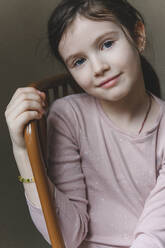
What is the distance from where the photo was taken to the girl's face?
2.66 feet

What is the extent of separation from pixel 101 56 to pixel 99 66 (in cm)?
3

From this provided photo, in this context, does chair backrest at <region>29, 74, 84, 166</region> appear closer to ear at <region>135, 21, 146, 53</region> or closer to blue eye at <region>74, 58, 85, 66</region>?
blue eye at <region>74, 58, 85, 66</region>

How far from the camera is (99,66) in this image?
812mm

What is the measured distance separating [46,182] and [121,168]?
295 mm

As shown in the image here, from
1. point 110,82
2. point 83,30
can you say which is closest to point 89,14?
point 83,30

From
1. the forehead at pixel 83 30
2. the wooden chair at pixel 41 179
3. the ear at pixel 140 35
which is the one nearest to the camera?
the wooden chair at pixel 41 179

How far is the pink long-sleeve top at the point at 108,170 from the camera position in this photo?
3.04 ft

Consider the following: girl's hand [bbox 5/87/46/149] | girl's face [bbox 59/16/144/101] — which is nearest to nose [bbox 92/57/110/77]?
girl's face [bbox 59/16/144/101]

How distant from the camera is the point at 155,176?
960 mm

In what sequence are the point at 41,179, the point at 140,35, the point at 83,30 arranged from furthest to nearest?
the point at 140,35
the point at 83,30
the point at 41,179

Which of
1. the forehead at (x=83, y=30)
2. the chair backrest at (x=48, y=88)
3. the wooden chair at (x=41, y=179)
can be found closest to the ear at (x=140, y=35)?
the forehead at (x=83, y=30)

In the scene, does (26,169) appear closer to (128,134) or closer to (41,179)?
(41,179)

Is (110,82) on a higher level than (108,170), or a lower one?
higher

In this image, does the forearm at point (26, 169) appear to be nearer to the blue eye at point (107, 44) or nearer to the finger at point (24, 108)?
the finger at point (24, 108)
